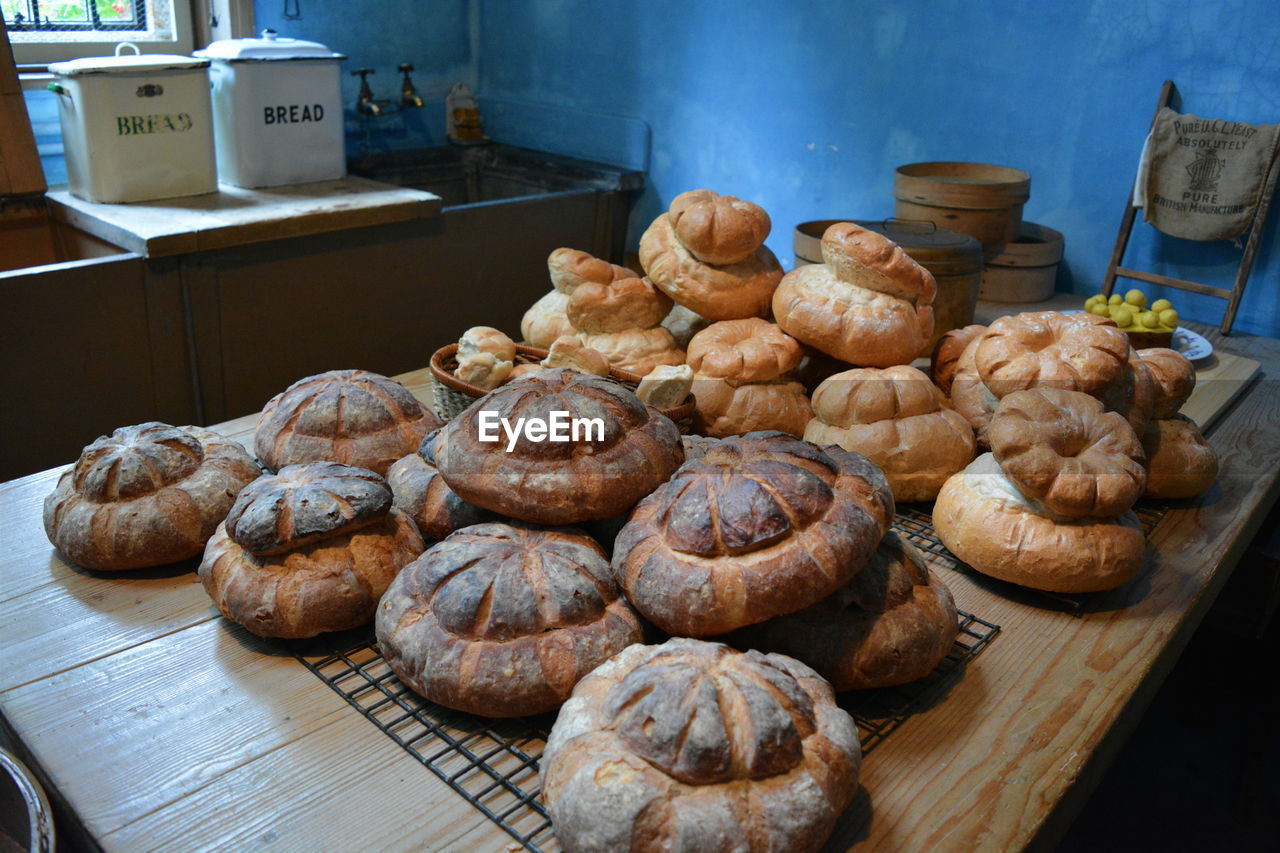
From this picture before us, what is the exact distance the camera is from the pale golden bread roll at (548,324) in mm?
2674

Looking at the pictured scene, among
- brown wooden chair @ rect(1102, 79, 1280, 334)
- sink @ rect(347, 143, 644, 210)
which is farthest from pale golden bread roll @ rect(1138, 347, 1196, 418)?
sink @ rect(347, 143, 644, 210)

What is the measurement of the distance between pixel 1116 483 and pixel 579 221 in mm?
3458

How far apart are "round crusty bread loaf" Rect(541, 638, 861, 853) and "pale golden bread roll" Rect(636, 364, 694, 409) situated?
95 cm

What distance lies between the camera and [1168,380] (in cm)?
229

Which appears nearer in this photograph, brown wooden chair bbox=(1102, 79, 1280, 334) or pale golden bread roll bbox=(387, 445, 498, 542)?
pale golden bread roll bbox=(387, 445, 498, 542)

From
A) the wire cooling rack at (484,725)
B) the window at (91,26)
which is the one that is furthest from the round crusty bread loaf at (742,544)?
the window at (91,26)

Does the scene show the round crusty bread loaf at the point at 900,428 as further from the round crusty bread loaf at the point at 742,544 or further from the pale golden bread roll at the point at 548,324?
the pale golden bread roll at the point at 548,324

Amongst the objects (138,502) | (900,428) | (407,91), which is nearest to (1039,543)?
(900,428)

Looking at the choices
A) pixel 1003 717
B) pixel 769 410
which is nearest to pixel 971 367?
pixel 769 410

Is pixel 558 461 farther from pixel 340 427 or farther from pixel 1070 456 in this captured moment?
pixel 1070 456

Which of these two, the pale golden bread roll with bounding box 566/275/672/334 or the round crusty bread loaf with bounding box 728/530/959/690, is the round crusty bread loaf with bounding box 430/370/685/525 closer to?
the round crusty bread loaf with bounding box 728/530/959/690

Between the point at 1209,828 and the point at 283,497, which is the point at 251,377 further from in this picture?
the point at 1209,828

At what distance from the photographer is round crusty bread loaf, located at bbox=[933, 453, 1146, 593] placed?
186cm

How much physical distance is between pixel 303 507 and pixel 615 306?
1.13m
